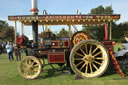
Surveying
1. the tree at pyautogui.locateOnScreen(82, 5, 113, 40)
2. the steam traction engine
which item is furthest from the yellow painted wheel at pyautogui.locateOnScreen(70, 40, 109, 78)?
the tree at pyautogui.locateOnScreen(82, 5, 113, 40)

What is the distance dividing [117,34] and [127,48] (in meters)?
1.14

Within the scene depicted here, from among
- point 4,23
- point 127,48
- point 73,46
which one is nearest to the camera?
point 73,46

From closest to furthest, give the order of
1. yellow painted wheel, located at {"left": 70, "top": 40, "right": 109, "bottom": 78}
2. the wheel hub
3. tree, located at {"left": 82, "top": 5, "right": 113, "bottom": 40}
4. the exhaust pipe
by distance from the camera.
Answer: yellow painted wheel, located at {"left": 70, "top": 40, "right": 109, "bottom": 78} → the wheel hub → the exhaust pipe → tree, located at {"left": 82, "top": 5, "right": 113, "bottom": 40}

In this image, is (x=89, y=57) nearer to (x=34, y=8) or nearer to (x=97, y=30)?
(x=34, y=8)

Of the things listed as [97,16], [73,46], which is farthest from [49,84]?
[97,16]

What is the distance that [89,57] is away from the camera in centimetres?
374

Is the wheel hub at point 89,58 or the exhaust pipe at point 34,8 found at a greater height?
the exhaust pipe at point 34,8

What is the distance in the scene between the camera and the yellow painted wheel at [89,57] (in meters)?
3.62

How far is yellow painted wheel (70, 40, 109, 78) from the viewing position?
362cm

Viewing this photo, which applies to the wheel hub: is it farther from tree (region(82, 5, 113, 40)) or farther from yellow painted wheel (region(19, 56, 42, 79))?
yellow painted wheel (region(19, 56, 42, 79))

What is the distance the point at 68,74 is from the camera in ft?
13.7

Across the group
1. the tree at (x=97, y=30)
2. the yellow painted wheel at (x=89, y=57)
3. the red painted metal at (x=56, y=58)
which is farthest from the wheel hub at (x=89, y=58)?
the tree at (x=97, y=30)

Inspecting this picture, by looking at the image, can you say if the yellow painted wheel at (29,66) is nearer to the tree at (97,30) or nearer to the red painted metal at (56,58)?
the red painted metal at (56,58)

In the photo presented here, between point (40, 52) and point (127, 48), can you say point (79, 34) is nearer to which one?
point (40, 52)
